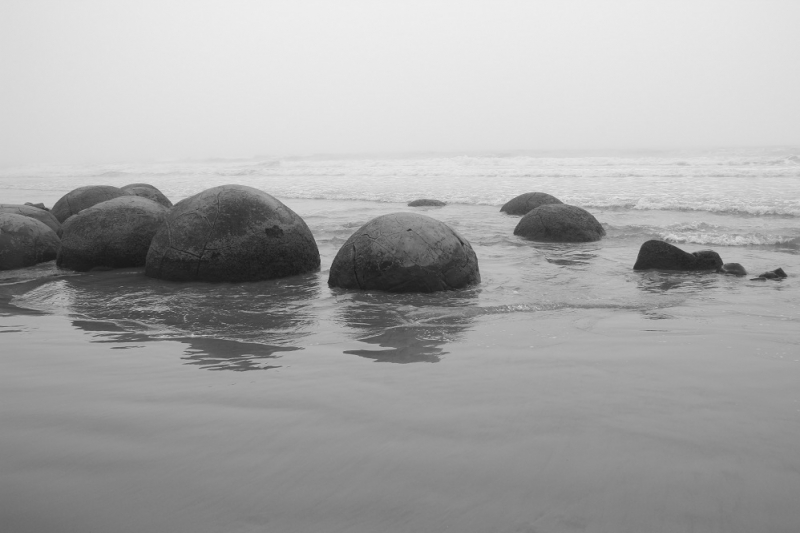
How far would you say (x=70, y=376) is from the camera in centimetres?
378

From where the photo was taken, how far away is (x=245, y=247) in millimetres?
6984

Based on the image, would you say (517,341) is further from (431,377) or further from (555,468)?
(555,468)

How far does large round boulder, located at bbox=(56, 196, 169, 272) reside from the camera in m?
7.91

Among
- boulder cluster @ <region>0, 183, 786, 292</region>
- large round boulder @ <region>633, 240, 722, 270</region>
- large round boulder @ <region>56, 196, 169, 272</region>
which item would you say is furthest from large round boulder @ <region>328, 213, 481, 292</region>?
large round boulder @ <region>56, 196, 169, 272</region>

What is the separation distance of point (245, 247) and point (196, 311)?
138cm

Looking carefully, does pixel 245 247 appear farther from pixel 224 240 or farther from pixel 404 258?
pixel 404 258

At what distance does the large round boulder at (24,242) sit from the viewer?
8.26 m

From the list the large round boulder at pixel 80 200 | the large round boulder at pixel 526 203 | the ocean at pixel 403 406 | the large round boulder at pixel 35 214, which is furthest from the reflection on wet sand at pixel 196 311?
the large round boulder at pixel 526 203

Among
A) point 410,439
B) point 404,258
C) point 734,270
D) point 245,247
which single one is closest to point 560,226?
point 734,270

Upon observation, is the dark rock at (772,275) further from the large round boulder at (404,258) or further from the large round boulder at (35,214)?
the large round boulder at (35,214)

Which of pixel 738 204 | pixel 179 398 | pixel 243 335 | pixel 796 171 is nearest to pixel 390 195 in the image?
pixel 738 204

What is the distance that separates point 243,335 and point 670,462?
316 centimetres

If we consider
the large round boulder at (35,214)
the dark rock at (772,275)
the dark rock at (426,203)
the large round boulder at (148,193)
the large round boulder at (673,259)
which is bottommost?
the dark rock at (772,275)

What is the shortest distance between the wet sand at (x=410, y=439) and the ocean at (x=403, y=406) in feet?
0.04
